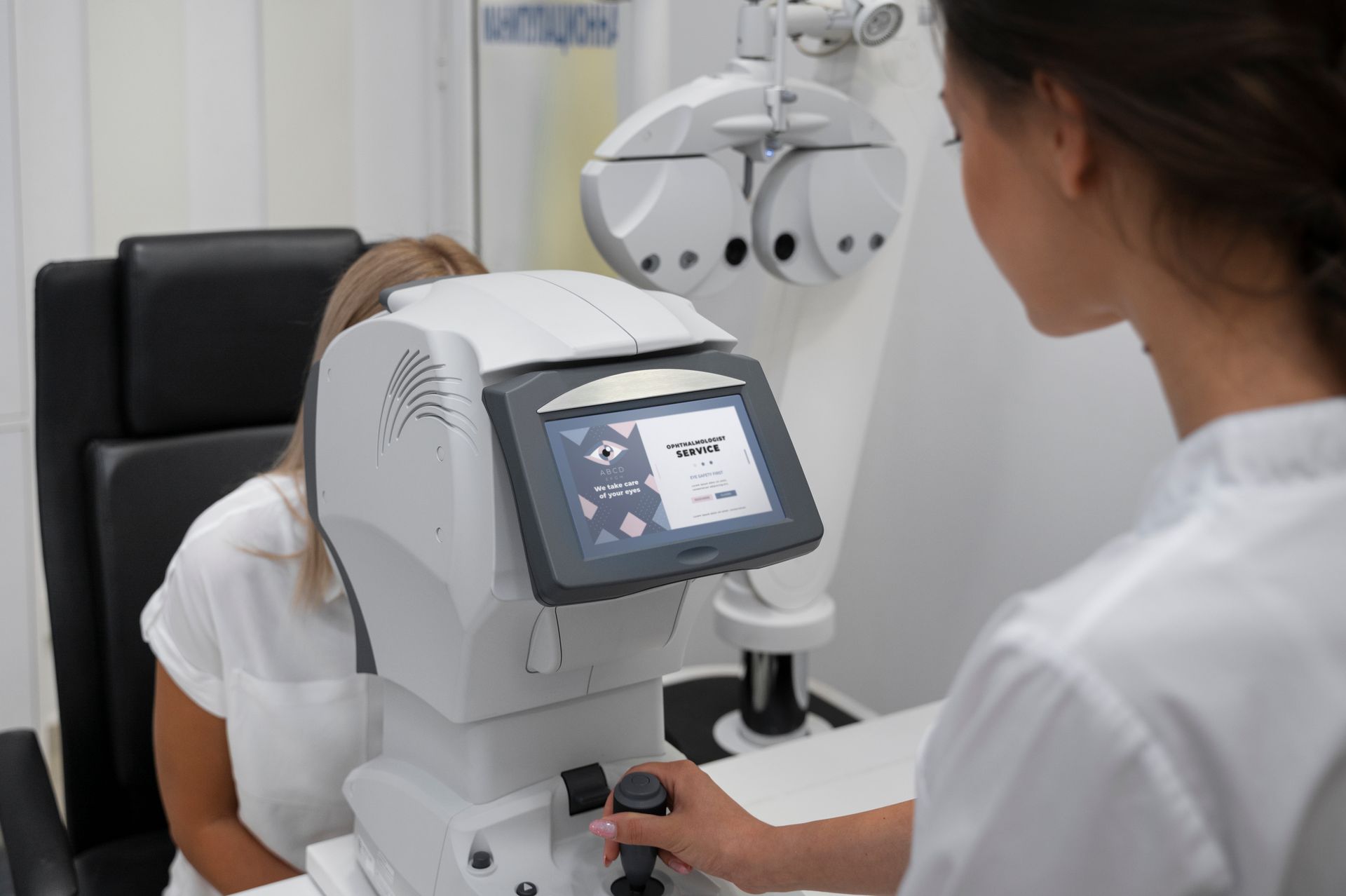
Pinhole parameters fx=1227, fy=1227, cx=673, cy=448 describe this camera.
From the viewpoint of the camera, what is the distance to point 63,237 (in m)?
2.36

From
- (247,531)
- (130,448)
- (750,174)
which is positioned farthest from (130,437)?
(750,174)

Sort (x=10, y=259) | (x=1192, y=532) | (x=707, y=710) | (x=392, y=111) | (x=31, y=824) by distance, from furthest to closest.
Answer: (x=392, y=111) < (x=10, y=259) < (x=707, y=710) < (x=31, y=824) < (x=1192, y=532)

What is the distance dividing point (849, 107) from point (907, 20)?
5.4 inches

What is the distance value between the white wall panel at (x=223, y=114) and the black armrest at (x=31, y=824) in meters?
1.45

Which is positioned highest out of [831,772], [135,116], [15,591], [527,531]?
[135,116]

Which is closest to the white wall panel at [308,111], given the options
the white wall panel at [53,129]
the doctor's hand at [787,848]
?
the white wall panel at [53,129]

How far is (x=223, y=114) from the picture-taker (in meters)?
2.48

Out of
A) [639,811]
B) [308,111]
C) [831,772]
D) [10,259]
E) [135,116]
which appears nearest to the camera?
[639,811]

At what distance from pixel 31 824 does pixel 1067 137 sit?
3.75ft

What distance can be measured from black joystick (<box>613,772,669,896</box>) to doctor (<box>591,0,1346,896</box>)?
0.31 m

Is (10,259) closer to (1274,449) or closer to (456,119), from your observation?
(456,119)

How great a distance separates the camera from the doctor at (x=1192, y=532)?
453 mm

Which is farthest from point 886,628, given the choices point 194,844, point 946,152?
point 194,844

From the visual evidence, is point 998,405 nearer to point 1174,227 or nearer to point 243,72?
point 1174,227
